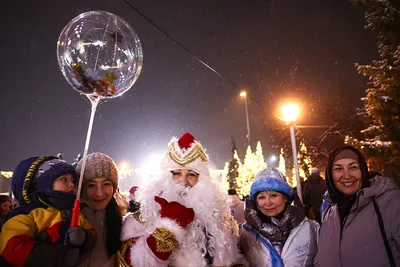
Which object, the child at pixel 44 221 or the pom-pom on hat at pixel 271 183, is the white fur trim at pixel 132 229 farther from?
the pom-pom on hat at pixel 271 183

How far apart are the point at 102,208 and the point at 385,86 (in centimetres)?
1180

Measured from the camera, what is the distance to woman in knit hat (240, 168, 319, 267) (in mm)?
3174

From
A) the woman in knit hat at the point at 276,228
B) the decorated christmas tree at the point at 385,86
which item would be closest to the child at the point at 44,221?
the woman in knit hat at the point at 276,228

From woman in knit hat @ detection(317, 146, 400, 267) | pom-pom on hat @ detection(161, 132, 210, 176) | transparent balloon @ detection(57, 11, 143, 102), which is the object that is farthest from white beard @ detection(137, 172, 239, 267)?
transparent balloon @ detection(57, 11, 143, 102)

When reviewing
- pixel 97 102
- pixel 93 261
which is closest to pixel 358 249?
pixel 93 261

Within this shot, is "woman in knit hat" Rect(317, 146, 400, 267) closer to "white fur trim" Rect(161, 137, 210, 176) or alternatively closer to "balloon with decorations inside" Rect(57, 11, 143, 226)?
"white fur trim" Rect(161, 137, 210, 176)

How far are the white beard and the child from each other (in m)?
0.66

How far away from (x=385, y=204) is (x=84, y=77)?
311cm

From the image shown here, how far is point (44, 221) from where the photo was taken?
2490 mm

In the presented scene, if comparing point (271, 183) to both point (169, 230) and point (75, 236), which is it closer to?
point (169, 230)

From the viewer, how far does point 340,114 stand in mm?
24438

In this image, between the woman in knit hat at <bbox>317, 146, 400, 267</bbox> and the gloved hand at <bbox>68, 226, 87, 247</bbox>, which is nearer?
the gloved hand at <bbox>68, 226, 87, 247</bbox>

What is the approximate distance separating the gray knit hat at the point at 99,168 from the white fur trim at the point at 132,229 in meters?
0.48

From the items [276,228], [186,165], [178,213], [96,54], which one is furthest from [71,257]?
[276,228]
